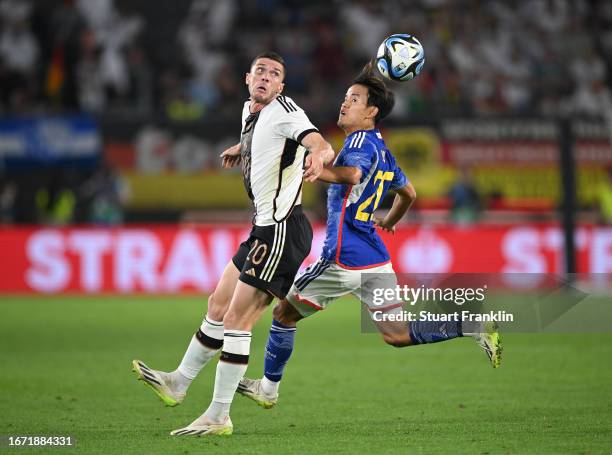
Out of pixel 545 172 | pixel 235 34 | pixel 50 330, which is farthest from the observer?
pixel 235 34

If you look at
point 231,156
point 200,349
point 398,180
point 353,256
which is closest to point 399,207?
point 398,180

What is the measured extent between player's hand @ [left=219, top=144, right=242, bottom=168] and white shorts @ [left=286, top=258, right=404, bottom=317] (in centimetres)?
92

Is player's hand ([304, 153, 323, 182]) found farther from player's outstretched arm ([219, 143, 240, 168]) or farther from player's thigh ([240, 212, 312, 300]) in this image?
player's outstretched arm ([219, 143, 240, 168])

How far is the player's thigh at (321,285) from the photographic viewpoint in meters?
7.45

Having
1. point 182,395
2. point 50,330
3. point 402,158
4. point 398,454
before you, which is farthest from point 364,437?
point 402,158

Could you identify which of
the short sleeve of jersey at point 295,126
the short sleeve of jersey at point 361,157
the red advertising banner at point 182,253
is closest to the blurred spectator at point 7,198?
the red advertising banner at point 182,253

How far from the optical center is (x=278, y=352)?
24.6ft

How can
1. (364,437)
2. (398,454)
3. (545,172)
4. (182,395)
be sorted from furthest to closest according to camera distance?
(545,172), (182,395), (364,437), (398,454)

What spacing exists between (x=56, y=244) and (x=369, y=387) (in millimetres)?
9702

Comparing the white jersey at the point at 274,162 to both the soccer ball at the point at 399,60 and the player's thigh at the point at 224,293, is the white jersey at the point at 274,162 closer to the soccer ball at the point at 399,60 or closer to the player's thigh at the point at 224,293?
the player's thigh at the point at 224,293

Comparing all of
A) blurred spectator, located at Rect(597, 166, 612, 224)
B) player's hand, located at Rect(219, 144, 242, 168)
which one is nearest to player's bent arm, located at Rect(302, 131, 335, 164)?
player's hand, located at Rect(219, 144, 242, 168)

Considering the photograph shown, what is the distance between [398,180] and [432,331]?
45.9 inches

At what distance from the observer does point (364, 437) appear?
265 inches

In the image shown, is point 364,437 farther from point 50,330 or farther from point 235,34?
point 235,34
